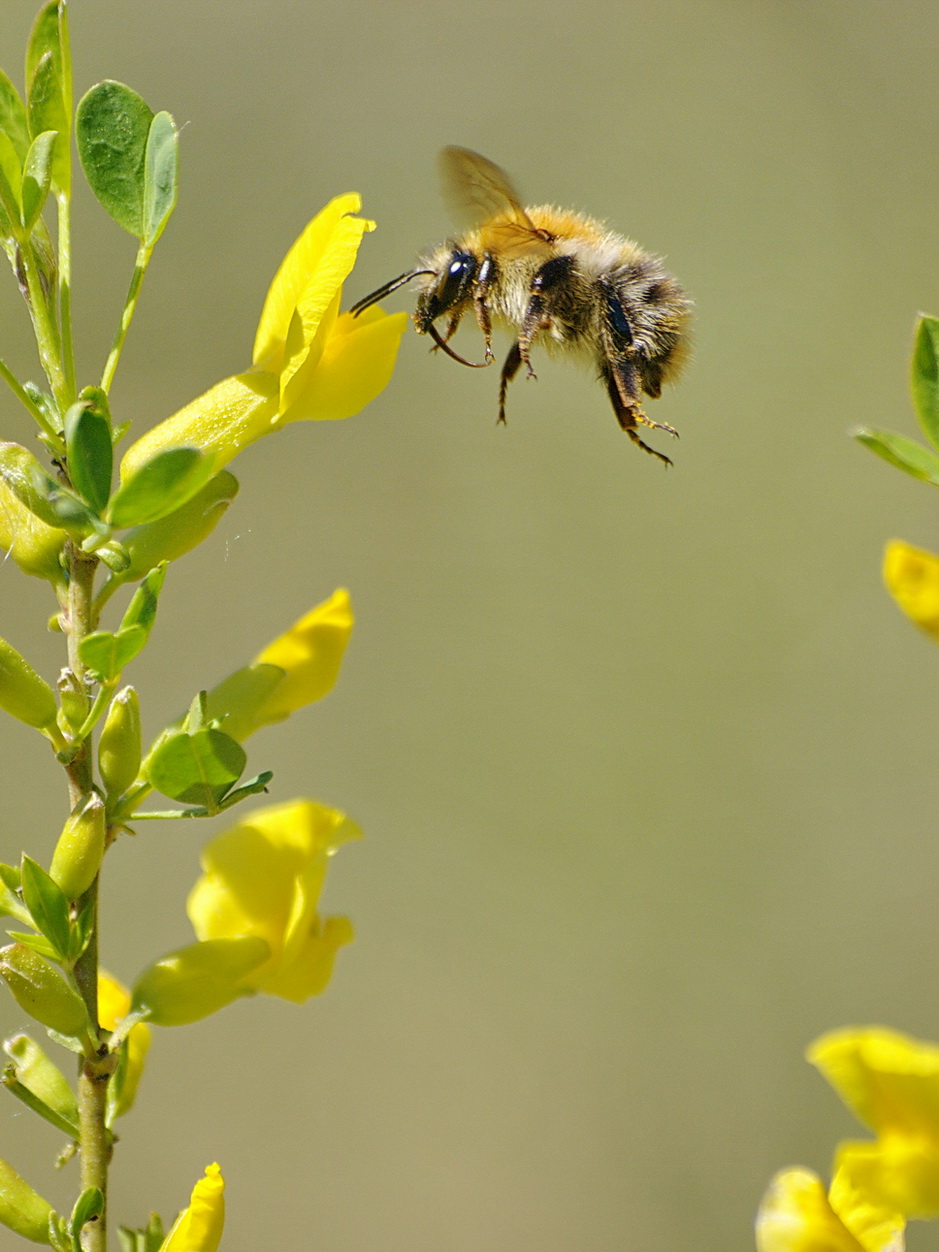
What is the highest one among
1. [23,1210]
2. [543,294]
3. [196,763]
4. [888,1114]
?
[543,294]

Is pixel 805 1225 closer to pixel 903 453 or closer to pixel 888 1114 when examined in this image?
pixel 888 1114

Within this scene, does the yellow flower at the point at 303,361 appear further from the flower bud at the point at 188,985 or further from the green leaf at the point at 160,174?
the flower bud at the point at 188,985

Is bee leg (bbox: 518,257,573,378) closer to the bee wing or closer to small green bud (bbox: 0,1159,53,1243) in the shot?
the bee wing

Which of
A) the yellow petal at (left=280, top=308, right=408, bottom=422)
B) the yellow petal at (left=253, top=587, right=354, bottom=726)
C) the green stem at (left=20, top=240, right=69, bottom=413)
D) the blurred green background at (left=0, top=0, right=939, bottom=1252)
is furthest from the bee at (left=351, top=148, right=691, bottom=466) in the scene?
the blurred green background at (left=0, top=0, right=939, bottom=1252)

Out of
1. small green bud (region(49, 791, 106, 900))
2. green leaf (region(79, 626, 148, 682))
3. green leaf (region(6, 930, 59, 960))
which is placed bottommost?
green leaf (region(6, 930, 59, 960))

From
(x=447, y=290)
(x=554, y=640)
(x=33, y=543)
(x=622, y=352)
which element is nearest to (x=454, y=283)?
(x=447, y=290)
